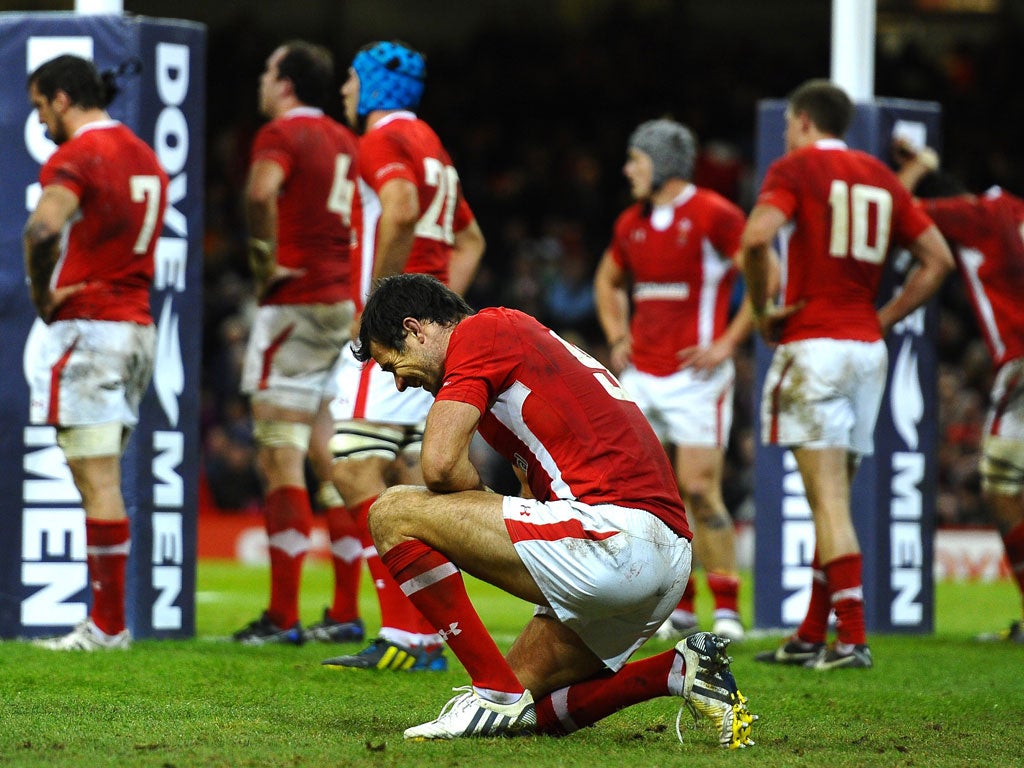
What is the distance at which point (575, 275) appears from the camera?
1716cm

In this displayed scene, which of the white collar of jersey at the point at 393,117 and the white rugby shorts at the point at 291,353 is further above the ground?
the white collar of jersey at the point at 393,117

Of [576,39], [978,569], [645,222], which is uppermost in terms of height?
[576,39]

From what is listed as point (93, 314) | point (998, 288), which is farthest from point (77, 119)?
point (998, 288)

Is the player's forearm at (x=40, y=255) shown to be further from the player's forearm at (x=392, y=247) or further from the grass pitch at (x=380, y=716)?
the grass pitch at (x=380, y=716)

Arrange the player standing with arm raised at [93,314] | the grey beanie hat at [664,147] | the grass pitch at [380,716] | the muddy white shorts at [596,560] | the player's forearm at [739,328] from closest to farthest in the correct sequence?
the grass pitch at [380,716], the muddy white shorts at [596,560], the player standing with arm raised at [93,314], the player's forearm at [739,328], the grey beanie hat at [664,147]

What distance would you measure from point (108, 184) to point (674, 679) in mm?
3243

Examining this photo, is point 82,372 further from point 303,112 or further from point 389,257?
point 303,112

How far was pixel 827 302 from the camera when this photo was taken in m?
6.65

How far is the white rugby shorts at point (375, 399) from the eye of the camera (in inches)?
234

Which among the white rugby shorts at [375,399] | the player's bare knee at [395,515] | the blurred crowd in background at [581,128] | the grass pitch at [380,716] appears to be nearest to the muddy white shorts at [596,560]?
the player's bare knee at [395,515]

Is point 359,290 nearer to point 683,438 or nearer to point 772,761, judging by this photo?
point 683,438

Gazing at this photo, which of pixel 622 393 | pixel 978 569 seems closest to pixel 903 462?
pixel 622 393

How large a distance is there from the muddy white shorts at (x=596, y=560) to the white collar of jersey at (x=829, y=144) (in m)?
3.06

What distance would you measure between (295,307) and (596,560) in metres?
3.34
